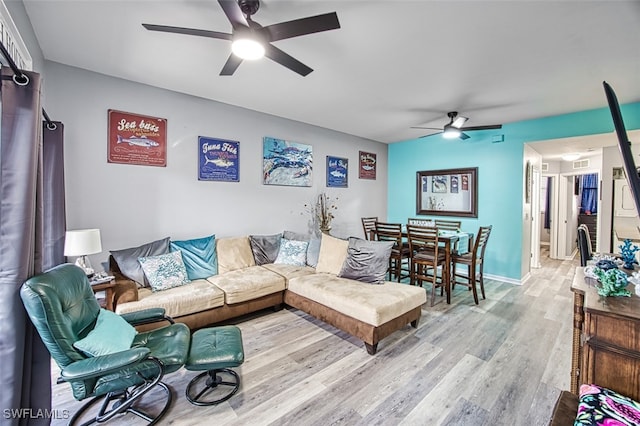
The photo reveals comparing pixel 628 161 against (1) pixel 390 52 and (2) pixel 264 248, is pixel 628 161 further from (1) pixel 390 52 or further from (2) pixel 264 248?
(2) pixel 264 248

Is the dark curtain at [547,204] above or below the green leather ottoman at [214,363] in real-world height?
above

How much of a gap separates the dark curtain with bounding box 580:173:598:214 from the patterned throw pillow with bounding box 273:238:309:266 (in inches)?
326

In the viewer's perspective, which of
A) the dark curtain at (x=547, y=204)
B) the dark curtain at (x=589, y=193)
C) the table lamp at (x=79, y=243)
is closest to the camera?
the table lamp at (x=79, y=243)

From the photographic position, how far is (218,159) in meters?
3.95

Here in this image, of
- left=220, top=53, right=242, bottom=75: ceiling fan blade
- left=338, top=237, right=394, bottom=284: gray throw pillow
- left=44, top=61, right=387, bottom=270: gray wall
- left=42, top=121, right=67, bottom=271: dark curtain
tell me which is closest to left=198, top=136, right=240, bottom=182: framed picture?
left=44, top=61, right=387, bottom=270: gray wall

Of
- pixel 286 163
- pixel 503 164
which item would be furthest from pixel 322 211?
pixel 503 164

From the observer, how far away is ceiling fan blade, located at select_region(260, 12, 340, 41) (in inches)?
65.7

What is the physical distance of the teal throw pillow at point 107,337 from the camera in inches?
63.1

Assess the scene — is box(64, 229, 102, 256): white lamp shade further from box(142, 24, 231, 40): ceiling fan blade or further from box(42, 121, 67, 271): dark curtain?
box(142, 24, 231, 40): ceiling fan blade

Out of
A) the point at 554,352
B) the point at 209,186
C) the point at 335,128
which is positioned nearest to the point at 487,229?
the point at 554,352

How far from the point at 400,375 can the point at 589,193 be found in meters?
8.83

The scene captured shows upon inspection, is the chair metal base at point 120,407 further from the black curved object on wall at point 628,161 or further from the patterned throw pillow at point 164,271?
the black curved object on wall at point 628,161

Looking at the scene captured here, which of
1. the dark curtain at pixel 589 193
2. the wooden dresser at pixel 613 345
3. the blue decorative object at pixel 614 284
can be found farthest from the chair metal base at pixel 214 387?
the dark curtain at pixel 589 193

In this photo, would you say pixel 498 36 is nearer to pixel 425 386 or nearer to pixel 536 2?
pixel 536 2
